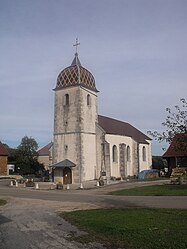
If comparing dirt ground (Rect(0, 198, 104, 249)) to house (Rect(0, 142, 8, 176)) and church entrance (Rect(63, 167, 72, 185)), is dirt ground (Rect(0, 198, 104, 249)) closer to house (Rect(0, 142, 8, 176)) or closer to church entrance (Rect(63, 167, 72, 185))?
church entrance (Rect(63, 167, 72, 185))

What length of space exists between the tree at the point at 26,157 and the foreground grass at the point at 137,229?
48028 mm

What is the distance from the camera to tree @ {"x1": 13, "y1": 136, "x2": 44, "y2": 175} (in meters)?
59.4

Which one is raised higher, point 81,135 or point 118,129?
point 118,129

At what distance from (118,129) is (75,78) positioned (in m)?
11.5

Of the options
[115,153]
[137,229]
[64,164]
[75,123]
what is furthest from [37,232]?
[115,153]

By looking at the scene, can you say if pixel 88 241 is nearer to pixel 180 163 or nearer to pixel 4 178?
pixel 180 163

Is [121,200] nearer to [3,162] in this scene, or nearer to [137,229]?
[137,229]

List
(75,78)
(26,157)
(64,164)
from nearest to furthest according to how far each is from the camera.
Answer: (64,164)
(75,78)
(26,157)

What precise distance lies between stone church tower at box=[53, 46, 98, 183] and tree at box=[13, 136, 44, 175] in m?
17.2

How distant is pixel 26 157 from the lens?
196 feet

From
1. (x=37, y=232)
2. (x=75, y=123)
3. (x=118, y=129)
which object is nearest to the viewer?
(x=37, y=232)

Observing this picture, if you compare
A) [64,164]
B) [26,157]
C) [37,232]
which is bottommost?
[37,232]

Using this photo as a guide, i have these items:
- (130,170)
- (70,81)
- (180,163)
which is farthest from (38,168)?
(180,163)

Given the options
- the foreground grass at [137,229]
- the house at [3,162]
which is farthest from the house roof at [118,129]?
the foreground grass at [137,229]
